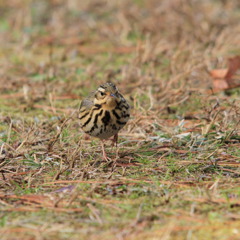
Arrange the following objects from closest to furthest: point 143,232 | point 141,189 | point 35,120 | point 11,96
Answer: point 143,232 < point 141,189 < point 35,120 < point 11,96

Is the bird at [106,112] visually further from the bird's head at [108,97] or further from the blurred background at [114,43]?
the blurred background at [114,43]

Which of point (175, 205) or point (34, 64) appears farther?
point (34, 64)

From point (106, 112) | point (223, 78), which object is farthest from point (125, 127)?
point (223, 78)

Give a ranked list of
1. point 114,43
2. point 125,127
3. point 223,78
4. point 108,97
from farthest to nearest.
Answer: point 114,43 < point 223,78 < point 125,127 < point 108,97

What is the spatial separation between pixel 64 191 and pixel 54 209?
0.34 metres

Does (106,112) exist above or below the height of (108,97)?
below

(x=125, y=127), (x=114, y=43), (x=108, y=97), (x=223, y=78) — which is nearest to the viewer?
(x=108, y=97)

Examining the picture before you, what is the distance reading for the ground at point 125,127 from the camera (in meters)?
3.71

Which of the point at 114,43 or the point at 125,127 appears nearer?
the point at 125,127

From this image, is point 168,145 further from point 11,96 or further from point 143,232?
point 11,96

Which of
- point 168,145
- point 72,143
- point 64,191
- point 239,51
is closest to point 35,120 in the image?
point 72,143

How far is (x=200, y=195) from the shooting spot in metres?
3.99

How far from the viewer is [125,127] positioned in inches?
235

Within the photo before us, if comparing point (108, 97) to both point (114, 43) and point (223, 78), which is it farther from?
point (114, 43)
